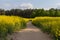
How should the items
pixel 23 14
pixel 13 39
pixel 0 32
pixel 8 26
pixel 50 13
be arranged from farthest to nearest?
pixel 23 14 < pixel 50 13 < pixel 8 26 < pixel 13 39 < pixel 0 32

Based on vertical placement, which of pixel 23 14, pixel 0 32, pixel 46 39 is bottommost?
pixel 23 14

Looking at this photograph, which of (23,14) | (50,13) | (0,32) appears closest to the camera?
(0,32)

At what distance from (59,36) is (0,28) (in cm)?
310

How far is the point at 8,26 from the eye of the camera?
11859 mm

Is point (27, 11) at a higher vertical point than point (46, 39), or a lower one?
lower

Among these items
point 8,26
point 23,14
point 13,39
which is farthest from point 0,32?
point 23,14

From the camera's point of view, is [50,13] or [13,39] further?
[50,13]

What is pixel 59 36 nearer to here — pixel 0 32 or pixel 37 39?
pixel 37 39

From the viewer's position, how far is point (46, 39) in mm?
11219

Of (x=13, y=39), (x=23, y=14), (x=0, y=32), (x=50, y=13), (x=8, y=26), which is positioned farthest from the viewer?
(x=23, y=14)

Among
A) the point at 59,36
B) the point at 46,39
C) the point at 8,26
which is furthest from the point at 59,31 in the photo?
the point at 8,26

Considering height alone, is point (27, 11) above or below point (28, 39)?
below

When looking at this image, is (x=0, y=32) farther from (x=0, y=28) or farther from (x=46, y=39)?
(x=46, y=39)

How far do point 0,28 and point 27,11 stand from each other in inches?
3105
